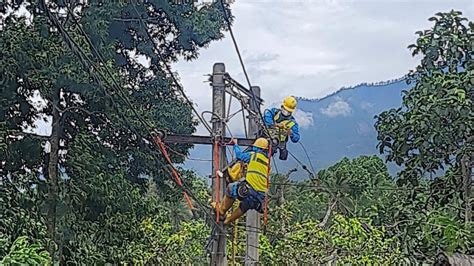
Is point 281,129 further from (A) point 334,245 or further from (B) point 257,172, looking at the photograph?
(A) point 334,245

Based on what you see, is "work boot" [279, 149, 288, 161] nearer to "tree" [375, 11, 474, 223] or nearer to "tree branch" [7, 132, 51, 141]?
"tree" [375, 11, 474, 223]

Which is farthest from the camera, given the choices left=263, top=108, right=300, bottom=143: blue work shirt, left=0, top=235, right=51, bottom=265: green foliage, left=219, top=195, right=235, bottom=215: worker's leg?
left=263, top=108, right=300, bottom=143: blue work shirt

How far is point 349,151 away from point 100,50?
78.6 metres

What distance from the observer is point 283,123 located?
8.63 m

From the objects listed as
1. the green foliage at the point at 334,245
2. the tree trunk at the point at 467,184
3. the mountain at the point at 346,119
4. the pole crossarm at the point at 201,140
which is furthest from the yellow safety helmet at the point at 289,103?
the mountain at the point at 346,119

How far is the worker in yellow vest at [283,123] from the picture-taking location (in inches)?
335

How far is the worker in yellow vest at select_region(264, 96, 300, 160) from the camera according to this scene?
8.51 m

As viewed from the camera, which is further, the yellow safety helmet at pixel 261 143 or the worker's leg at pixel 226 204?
the yellow safety helmet at pixel 261 143

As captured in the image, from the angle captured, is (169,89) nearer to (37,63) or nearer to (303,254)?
(37,63)

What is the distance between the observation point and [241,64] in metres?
6.49

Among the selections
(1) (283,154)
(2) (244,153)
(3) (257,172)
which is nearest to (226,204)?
(3) (257,172)

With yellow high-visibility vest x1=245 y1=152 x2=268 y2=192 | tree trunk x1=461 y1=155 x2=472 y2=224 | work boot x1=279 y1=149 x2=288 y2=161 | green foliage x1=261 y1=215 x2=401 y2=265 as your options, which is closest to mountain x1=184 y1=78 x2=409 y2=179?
green foliage x1=261 y1=215 x2=401 y2=265

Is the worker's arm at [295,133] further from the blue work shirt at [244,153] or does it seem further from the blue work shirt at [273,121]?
the blue work shirt at [244,153]

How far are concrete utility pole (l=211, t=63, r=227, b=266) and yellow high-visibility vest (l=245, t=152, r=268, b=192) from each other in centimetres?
29
